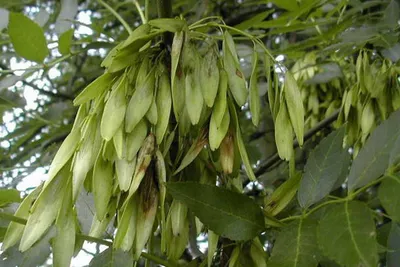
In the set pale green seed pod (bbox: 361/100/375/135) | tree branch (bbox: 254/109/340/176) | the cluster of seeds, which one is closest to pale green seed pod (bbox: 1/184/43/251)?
the cluster of seeds

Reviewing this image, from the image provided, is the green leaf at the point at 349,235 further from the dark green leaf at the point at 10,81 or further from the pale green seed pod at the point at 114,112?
the dark green leaf at the point at 10,81

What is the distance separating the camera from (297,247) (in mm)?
537

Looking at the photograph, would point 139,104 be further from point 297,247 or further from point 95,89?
point 297,247

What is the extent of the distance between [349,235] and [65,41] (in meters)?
0.46

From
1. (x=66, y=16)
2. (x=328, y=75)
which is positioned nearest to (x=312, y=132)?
(x=328, y=75)

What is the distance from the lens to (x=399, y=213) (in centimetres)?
52

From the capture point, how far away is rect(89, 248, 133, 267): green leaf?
571 mm

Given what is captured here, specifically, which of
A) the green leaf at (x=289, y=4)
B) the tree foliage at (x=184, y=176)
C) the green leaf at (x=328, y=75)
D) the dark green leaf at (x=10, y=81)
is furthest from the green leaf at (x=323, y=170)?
the green leaf at (x=328, y=75)

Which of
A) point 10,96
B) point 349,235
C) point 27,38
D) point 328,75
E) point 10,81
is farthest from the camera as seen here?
point 328,75

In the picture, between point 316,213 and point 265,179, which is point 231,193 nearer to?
point 316,213

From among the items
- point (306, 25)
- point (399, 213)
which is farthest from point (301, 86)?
point (399, 213)

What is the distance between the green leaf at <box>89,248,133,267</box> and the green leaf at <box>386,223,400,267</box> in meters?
0.22

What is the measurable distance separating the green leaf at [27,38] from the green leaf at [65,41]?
31mm

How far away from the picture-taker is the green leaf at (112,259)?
571 millimetres
